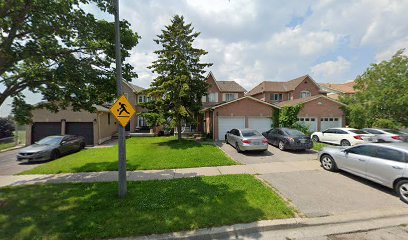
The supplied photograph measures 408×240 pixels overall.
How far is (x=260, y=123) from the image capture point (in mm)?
19141

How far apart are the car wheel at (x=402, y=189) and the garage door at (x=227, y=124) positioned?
43.7 feet

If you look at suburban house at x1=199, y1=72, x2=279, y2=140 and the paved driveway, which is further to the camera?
suburban house at x1=199, y1=72, x2=279, y2=140

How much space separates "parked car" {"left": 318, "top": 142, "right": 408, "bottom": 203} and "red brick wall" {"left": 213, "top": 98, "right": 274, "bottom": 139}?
11066 mm

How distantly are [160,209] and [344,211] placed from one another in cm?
457

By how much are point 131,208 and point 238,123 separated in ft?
48.6

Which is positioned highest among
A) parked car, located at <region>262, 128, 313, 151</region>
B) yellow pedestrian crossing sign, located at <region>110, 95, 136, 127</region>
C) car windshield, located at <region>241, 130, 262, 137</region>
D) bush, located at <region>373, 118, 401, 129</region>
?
yellow pedestrian crossing sign, located at <region>110, 95, 136, 127</region>

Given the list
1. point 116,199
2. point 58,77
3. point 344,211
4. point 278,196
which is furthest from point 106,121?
point 344,211

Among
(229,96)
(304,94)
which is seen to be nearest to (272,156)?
(229,96)

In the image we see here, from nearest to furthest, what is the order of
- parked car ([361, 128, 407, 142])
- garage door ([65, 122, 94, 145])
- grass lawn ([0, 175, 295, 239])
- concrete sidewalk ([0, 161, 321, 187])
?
grass lawn ([0, 175, 295, 239]), concrete sidewalk ([0, 161, 321, 187]), parked car ([361, 128, 407, 142]), garage door ([65, 122, 94, 145])

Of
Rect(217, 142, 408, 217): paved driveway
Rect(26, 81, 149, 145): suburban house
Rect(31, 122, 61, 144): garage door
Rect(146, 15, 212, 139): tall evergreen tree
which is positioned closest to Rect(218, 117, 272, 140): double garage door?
Rect(146, 15, 212, 139): tall evergreen tree

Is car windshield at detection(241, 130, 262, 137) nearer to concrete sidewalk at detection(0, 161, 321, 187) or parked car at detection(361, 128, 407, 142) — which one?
concrete sidewalk at detection(0, 161, 321, 187)

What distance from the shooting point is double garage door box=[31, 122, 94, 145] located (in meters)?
17.2

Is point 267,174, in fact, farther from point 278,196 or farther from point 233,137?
point 233,137

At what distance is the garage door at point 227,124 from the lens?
60.2ft
